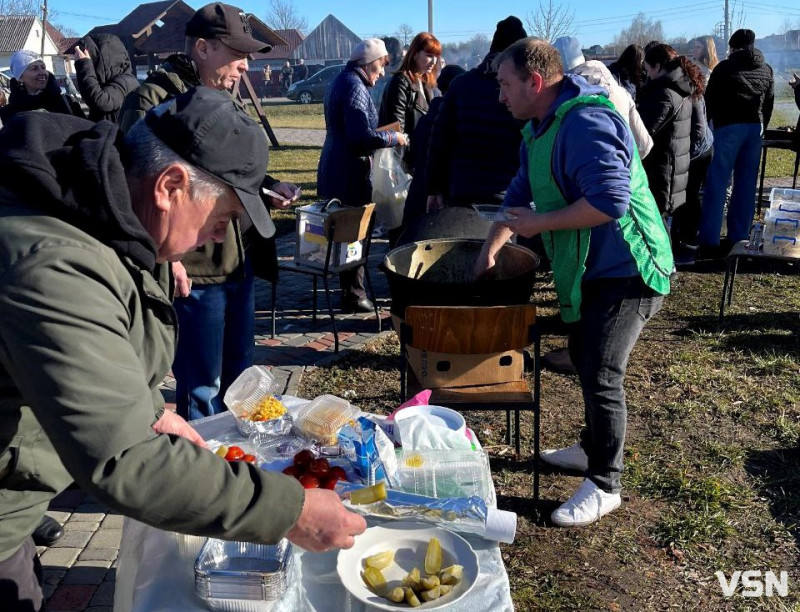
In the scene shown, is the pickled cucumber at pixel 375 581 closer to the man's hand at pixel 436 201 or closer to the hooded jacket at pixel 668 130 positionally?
the man's hand at pixel 436 201

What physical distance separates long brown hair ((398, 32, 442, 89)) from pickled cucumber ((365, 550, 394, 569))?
16.6 feet

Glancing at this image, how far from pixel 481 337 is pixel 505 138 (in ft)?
7.34

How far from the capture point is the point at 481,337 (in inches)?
128

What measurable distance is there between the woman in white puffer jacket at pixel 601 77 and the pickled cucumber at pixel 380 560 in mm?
3456

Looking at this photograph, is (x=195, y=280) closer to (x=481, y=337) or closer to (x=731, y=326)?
(x=481, y=337)

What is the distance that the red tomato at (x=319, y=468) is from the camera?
2041 millimetres

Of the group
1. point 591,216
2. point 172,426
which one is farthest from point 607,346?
point 172,426

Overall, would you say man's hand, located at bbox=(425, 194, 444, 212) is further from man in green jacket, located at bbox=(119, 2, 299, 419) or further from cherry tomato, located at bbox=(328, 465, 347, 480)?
cherry tomato, located at bbox=(328, 465, 347, 480)

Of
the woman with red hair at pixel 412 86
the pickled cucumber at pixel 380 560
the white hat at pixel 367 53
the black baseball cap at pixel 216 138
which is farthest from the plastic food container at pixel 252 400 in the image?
the woman with red hair at pixel 412 86

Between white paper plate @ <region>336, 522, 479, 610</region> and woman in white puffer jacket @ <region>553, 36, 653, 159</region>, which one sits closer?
white paper plate @ <region>336, 522, 479, 610</region>

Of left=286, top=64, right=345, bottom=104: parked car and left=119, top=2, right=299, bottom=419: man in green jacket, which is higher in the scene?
left=286, top=64, right=345, bottom=104: parked car

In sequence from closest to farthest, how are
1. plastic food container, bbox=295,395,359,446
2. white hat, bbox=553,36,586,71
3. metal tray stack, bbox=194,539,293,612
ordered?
metal tray stack, bbox=194,539,293,612, plastic food container, bbox=295,395,359,446, white hat, bbox=553,36,586,71

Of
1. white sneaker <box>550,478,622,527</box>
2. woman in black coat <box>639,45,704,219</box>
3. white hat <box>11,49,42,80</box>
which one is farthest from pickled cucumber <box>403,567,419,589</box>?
white hat <box>11,49,42,80</box>

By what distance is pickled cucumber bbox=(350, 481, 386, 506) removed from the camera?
6.33 ft
